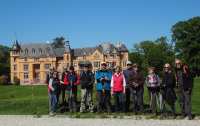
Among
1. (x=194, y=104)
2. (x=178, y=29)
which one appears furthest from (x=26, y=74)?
(x=194, y=104)

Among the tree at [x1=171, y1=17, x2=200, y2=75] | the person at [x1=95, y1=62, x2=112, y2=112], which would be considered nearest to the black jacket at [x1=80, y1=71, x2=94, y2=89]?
the person at [x1=95, y1=62, x2=112, y2=112]

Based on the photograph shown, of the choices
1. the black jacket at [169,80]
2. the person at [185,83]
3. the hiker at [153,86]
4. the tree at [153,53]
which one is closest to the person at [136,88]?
the hiker at [153,86]

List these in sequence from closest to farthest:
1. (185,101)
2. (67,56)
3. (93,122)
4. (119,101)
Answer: (93,122) < (185,101) < (119,101) < (67,56)

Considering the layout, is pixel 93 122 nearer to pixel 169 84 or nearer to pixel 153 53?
pixel 169 84

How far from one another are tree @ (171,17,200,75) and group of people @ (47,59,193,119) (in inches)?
2551

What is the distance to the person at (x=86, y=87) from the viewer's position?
18672 millimetres

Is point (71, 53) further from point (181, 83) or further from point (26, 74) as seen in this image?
point (181, 83)

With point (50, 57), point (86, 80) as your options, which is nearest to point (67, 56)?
point (50, 57)

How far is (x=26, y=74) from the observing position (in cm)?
11531

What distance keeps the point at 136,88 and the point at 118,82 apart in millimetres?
755

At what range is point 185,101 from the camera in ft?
52.2

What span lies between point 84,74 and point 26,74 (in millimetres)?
98222

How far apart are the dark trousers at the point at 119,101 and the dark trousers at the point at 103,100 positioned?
0.32 m

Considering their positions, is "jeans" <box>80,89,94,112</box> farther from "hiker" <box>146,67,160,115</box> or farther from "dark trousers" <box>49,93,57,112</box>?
"hiker" <box>146,67,160,115</box>
